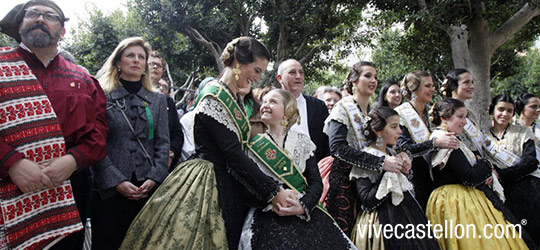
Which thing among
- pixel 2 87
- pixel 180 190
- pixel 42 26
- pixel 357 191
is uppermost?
pixel 42 26

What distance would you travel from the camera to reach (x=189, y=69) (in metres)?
16.0

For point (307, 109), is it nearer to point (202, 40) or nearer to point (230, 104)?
point (230, 104)

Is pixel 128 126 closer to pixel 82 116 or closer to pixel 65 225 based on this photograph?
pixel 82 116

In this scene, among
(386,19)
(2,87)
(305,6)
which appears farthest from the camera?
(305,6)

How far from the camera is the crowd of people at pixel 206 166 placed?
204 centimetres

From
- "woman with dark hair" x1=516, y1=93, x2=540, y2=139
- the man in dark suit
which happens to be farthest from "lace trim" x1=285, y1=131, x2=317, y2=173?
"woman with dark hair" x1=516, y1=93, x2=540, y2=139

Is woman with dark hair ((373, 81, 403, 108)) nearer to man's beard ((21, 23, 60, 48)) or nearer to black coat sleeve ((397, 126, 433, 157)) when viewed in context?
black coat sleeve ((397, 126, 433, 157))

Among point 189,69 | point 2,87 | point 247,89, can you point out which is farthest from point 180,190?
point 189,69

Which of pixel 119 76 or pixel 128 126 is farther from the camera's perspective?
pixel 119 76

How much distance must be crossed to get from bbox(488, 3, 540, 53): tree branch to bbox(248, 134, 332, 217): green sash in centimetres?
712

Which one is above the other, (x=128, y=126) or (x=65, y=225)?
(x=128, y=126)

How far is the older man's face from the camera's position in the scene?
2.21 m

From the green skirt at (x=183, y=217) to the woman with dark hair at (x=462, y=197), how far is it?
2107mm

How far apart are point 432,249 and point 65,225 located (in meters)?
2.53
